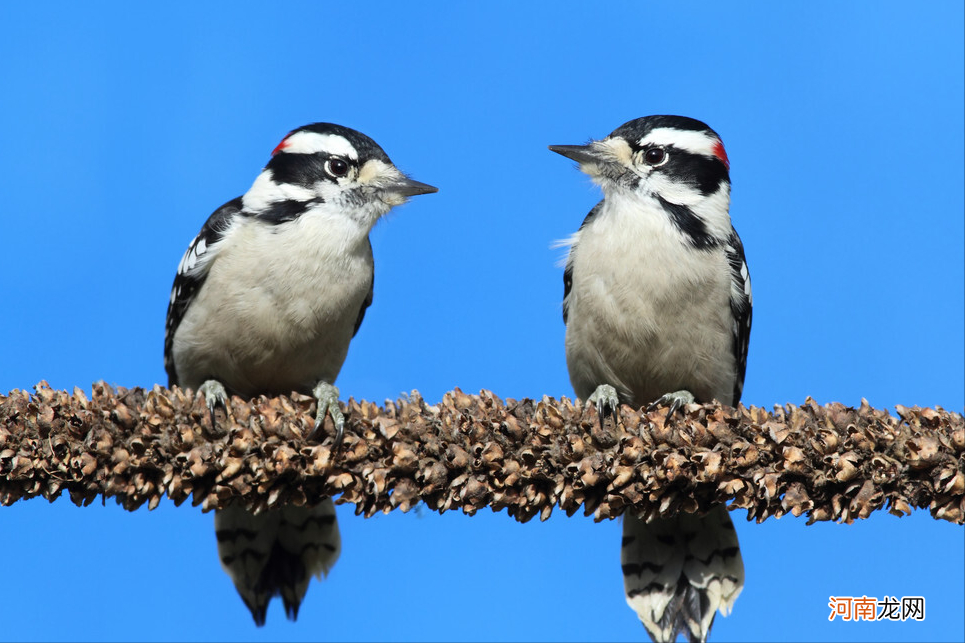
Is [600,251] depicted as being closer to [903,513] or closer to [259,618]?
[903,513]

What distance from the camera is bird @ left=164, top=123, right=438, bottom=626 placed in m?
3.93

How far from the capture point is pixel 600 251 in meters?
3.92

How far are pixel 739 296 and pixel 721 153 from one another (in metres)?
0.60

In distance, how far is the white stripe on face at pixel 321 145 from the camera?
4.15m

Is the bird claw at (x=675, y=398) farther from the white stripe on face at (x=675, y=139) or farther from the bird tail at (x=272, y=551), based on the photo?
the bird tail at (x=272, y=551)

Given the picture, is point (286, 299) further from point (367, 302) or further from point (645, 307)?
point (645, 307)

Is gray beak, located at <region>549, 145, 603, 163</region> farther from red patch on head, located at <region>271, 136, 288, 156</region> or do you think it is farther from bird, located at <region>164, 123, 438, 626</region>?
red patch on head, located at <region>271, 136, 288, 156</region>

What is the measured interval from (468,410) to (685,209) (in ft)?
4.60

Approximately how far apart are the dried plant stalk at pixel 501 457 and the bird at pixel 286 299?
0.71m

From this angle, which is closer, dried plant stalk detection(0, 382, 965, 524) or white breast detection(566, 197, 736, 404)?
dried plant stalk detection(0, 382, 965, 524)

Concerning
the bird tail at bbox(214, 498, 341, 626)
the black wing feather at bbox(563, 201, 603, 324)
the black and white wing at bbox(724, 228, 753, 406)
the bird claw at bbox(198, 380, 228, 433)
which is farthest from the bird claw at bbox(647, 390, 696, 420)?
the bird claw at bbox(198, 380, 228, 433)

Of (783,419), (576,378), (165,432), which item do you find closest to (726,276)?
(576,378)

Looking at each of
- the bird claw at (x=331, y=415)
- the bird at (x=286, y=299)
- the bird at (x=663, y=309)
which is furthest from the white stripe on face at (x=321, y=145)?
the bird claw at (x=331, y=415)

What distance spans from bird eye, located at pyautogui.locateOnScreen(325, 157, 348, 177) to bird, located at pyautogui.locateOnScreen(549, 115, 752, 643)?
2.90 ft
